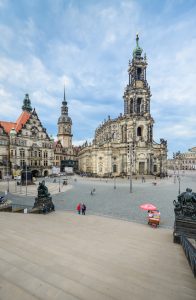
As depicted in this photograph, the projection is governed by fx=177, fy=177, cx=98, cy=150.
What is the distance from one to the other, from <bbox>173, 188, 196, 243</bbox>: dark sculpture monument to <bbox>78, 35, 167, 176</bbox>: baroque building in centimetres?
5286

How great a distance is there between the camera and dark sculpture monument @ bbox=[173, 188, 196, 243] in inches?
375

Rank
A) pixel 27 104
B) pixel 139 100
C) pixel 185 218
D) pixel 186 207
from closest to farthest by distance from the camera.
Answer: pixel 185 218 → pixel 186 207 → pixel 139 100 → pixel 27 104

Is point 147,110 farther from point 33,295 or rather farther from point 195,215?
point 33,295

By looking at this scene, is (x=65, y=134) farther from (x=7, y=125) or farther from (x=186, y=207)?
(x=186, y=207)

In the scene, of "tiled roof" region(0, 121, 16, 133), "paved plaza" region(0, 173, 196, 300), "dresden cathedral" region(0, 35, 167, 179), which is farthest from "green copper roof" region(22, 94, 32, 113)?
"paved plaza" region(0, 173, 196, 300)

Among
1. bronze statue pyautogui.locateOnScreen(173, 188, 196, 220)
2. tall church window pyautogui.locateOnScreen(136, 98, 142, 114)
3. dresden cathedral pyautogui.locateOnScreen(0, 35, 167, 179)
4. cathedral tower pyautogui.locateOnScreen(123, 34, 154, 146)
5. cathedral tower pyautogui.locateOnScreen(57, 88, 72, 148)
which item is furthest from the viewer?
cathedral tower pyautogui.locateOnScreen(57, 88, 72, 148)

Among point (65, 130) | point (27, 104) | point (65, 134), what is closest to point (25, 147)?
point (27, 104)

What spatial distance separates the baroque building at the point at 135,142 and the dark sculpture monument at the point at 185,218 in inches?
2081

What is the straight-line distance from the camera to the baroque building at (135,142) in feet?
212

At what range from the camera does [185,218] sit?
9.70 meters

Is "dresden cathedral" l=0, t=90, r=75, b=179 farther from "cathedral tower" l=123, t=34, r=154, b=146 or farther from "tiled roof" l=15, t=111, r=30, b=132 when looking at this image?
"cathedral tower" l=123, t=34, r=154, b=146

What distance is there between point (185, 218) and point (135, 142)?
187 ft

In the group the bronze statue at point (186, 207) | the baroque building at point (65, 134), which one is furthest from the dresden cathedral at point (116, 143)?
the bronze statue at point (186, 207)

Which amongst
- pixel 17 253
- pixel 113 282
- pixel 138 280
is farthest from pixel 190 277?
pixel 17 253
